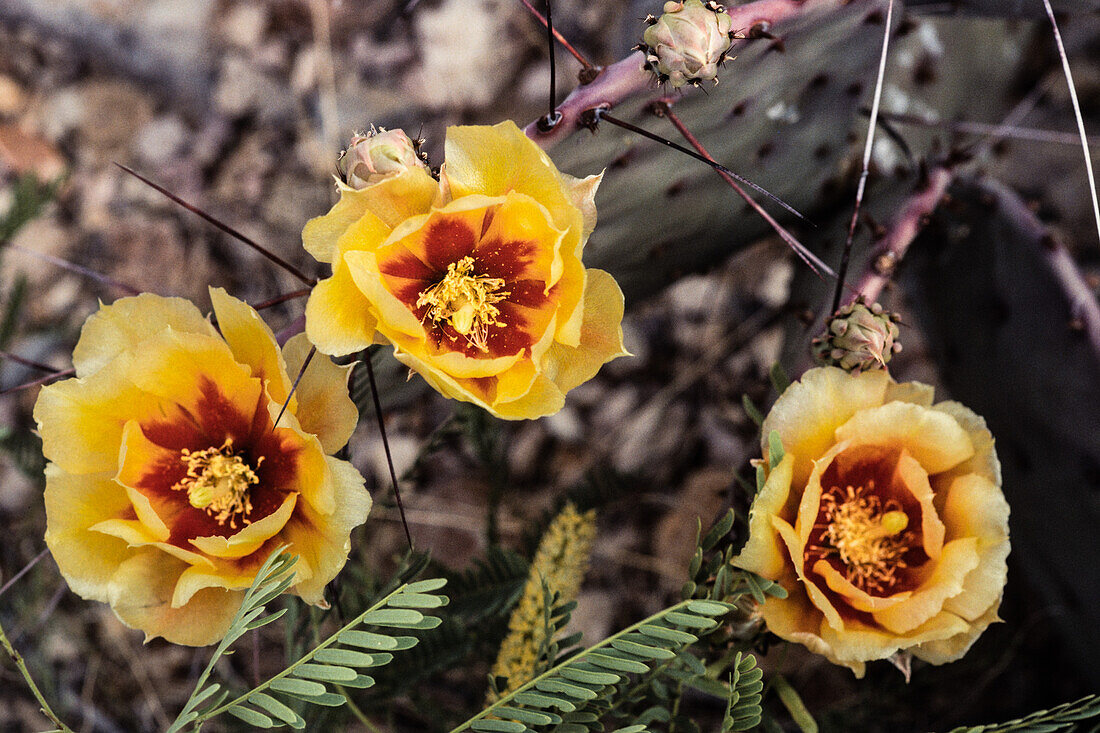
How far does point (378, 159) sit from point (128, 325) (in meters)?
0.23

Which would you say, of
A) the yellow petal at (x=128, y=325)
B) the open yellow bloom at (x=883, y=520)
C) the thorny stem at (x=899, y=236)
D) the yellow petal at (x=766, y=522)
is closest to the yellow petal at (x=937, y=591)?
the open yellow bloom at (x=883, y=520)

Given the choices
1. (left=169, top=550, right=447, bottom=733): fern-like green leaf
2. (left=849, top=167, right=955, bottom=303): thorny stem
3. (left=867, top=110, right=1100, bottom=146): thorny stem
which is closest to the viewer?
(left=169, top=550, right=447, bottom=733): fern-like green leaf

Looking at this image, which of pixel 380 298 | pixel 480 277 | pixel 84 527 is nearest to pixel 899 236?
pixel 480 277

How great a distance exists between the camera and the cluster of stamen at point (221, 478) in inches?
26.1

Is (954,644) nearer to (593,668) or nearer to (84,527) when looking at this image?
(593,668)

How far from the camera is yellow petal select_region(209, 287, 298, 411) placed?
2.02 ft

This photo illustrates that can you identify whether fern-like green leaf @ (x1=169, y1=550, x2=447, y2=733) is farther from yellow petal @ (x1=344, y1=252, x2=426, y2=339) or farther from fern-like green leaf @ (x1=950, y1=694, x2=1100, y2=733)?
fern-like green leaf @ (x1=950, y1=694, x2=1100, y2=733)

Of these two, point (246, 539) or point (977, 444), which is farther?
point (977, 444)

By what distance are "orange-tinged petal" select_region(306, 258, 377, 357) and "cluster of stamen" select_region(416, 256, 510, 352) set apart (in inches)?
2.5

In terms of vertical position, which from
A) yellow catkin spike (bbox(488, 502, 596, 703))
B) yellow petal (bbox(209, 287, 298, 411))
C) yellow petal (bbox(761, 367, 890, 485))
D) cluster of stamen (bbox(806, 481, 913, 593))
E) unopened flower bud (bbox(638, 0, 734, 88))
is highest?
unopened flower bud (bbox(638, 0, 734, 88))

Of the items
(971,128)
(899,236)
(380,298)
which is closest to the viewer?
(380,298)

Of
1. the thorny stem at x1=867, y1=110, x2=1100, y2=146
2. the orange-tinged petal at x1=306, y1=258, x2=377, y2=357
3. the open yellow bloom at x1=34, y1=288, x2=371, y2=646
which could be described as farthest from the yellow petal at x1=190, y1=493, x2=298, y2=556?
the thorny stem at x1=867, y1=110, x2=1100, y2=146

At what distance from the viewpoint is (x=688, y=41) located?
1.91 ft

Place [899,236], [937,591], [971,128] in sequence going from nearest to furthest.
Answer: [937,591] → [899,236] → [971,128]
